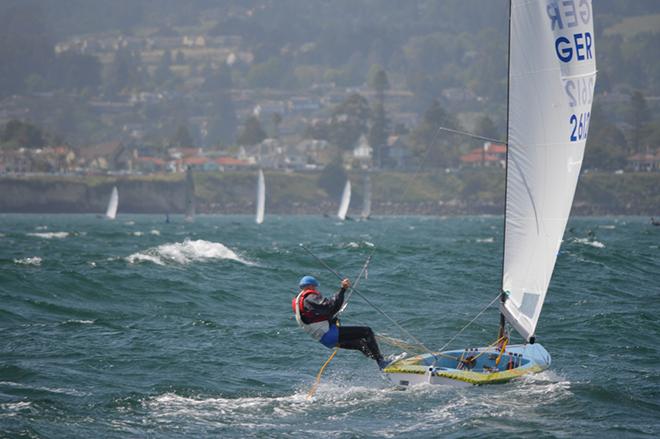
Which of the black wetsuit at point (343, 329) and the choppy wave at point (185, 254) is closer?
the black wetsuit at point (343, 329)

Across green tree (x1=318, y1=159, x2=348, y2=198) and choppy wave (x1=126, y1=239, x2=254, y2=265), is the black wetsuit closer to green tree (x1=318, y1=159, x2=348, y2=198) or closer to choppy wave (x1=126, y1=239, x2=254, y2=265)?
choppy wave (x1=126, y1=239, x2=254, y2=265)

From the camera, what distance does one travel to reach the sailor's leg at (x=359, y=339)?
1870 centimetres

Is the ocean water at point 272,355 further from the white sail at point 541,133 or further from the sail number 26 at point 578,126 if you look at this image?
the sail number 26 at point 578,126

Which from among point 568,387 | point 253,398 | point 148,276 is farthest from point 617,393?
point 148,276

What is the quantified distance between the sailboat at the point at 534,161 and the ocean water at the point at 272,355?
0.71 metres

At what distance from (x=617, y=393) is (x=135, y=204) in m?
169

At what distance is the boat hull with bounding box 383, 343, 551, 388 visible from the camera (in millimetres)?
18375

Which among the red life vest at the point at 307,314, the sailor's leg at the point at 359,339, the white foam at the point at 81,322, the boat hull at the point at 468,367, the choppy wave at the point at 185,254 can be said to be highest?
the red life vest at the point at 307,314

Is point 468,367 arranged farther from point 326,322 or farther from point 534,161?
point 534,161

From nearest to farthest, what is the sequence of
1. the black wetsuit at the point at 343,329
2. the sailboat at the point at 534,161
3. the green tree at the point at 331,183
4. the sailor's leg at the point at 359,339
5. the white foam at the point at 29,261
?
the black wetsuit at the point at 343,329, the sailboat at the point at 534,161, the sailor's leg at the point at 359,339, the white foam at the point at 29,261, the green tree at the point at 331,183

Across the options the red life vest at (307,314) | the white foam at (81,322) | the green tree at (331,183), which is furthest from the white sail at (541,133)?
the green tree at (331,183)

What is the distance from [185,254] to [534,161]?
2774 centimetres

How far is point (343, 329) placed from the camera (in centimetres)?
1870

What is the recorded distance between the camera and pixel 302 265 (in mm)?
42031
